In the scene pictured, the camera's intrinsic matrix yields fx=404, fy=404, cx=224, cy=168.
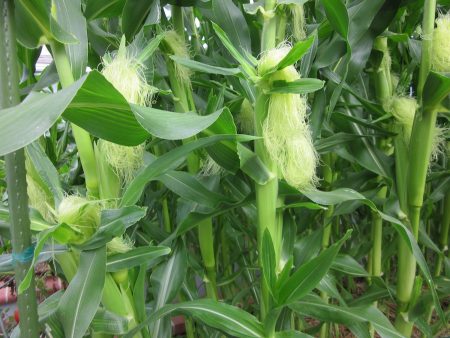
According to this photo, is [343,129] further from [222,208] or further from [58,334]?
[58,334]

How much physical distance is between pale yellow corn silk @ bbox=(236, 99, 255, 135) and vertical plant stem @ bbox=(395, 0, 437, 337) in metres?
0.28

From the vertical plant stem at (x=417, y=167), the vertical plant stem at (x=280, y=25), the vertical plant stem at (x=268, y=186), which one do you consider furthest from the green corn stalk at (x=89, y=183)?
the vertical plant stem at (x=417, y=167)

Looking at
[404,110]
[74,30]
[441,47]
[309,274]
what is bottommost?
[309,274]

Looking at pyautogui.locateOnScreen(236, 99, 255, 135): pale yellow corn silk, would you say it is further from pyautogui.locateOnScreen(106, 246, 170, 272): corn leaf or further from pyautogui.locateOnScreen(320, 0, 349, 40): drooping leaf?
pyautogui.locateOnScreen(106, 246, 170, 272): corn leaf

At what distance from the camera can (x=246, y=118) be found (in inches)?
28.2

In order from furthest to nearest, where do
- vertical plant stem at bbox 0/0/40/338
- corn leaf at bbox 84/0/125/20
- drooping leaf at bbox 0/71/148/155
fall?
corn leaf at bbox 84/0/125/20, vertical plant stem at bbox 0/0/40/338, drooping leaf at bbox 0/71/148/155

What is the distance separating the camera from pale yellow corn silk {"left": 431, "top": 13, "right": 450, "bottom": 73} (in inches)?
25.4

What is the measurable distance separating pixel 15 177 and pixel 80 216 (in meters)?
0.09

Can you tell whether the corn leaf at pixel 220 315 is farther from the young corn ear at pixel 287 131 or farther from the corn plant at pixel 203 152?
the young corn ear at pixel 287 131

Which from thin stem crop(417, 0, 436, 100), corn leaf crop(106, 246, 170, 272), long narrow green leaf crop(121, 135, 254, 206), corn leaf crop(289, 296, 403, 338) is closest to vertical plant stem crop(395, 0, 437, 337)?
thin stem crop(417, 0, 436, 100)

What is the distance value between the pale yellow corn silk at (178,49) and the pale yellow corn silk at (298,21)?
0.19 m

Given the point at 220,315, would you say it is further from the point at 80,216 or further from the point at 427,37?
the point at 427,37

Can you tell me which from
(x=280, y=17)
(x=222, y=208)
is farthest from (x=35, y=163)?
(x=280, y=17)

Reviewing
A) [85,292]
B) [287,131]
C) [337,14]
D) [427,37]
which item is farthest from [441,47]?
[85,292]
